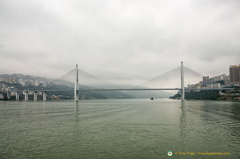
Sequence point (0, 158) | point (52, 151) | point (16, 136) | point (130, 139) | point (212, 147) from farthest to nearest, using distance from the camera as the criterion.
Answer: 1. point (16, 136)
2. point (130, 139)
3. point (212, 147)
4. point (52, 151)
5. point (0, 158)

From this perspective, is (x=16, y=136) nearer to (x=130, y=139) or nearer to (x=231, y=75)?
(x=130, y=139)

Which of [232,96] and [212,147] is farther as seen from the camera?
[232,96]

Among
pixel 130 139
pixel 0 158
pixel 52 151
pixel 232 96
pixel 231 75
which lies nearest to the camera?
pixel 0 158

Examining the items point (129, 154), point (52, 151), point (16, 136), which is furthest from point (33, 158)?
point (16, 136)

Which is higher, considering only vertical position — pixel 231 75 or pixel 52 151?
pixel 231 75

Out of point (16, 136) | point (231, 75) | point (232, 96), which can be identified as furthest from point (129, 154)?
point (231, 75)

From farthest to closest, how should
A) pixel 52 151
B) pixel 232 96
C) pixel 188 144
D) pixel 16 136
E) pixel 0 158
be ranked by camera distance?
1. pixel 232 96
2. pixel 16 136
3. pixel 188 144
4. pixel 52 151
5. pixel 0 158

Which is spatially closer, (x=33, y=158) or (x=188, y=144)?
(x=33, y=158)

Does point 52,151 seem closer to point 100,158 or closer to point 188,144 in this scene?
point 100,158

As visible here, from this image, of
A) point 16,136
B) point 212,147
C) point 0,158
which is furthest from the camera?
point 16,136
